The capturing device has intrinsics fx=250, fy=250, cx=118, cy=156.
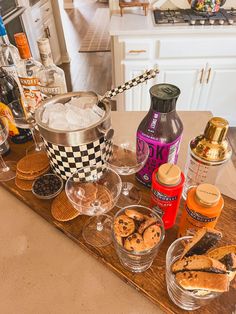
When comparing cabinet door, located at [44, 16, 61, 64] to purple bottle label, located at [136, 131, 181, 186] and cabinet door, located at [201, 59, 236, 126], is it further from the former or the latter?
purple bottle label, located at [136, 131, 181, 186]

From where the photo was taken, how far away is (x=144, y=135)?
0.60 m

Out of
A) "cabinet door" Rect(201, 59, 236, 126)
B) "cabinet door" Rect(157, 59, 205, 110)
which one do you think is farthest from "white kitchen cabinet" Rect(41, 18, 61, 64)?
"cabinet door" Rect(201, 59, 236, 126)

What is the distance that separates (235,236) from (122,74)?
1.40m

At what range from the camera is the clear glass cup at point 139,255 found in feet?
1.48

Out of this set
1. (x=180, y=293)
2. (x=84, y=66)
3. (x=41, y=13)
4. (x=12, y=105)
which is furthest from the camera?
(x=84, y=66)

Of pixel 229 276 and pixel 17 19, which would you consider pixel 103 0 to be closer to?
pixel 17 19

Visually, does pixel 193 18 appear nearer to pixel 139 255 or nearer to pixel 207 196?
pixel 207 196

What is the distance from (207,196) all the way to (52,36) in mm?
2892

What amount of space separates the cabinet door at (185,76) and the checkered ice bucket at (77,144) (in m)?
1.15

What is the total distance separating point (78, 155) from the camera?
61cm

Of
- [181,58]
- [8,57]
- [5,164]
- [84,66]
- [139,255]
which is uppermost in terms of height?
[8,57]

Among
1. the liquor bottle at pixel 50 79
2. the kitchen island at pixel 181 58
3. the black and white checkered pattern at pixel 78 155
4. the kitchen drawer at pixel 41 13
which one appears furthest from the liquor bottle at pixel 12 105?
the kitchen drawer at pixel 41 13

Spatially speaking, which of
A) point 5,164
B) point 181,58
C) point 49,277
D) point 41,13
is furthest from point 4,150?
point 41,13

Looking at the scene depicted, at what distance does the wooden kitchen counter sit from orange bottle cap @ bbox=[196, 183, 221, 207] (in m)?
0.23
